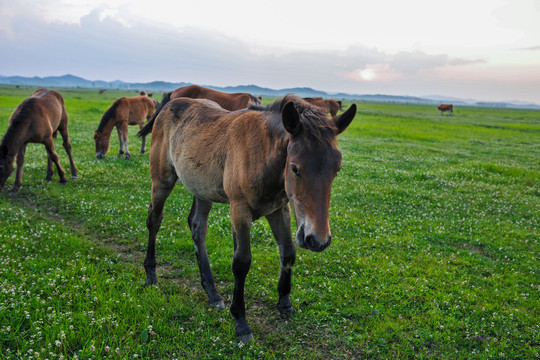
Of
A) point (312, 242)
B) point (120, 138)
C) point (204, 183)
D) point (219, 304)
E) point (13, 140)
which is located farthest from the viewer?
point (120, 138)

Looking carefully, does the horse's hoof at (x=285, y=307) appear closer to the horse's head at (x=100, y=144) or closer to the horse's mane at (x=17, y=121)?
the horse's mane at (x=17, y=121)

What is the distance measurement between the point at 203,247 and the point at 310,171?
→ 11.0 ft

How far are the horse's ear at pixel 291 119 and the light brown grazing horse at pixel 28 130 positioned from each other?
10297 millimetres

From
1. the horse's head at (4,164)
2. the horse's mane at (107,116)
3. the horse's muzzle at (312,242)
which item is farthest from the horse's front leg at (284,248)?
the horse's mane at (107,116)

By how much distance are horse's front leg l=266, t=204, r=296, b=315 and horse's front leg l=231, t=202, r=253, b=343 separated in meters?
0.65

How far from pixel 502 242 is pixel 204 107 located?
27.3 feet

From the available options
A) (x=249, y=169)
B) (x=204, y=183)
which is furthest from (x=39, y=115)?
(x=249, y=169)

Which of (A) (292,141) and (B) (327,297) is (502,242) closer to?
(B) (327,297)

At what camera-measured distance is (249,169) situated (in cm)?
420

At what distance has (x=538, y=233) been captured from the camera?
9266 millimetres

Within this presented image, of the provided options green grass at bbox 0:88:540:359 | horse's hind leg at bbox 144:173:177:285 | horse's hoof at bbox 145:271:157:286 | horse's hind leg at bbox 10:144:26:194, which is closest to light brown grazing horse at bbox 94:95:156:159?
green grass at bbox 0:88:540:359

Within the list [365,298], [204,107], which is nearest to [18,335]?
[204,107]

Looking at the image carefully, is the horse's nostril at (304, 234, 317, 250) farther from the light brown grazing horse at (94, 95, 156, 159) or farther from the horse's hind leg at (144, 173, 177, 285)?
the light brown grazing horse at (94, 95, 156, 159)

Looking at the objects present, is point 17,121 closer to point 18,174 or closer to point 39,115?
point 39,115
